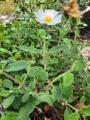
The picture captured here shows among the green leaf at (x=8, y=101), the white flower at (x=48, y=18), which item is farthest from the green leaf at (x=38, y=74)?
the white flower at (x=48, y=18)

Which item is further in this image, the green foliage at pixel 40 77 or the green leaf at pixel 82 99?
the green leaf at pixel 82 99

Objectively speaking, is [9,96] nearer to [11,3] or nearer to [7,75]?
[7,75]

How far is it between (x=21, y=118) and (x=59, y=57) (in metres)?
0.46

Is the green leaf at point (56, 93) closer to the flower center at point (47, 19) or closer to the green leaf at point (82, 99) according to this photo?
the green leaf at point (82, 99)

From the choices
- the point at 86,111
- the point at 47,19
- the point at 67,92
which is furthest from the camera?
the point at 47,19

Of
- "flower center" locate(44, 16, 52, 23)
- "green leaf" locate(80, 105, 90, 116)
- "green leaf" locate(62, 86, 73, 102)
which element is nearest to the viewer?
"green leaf" locate(80, 105, 90, 116)

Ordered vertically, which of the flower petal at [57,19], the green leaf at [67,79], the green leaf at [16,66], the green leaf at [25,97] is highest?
the flower petal at [57,19]

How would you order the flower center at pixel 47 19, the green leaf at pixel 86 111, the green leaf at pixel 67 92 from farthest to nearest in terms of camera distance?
1. the flower center at pixel 47 19
2. the green leaf at pixel 67 92
3. the green leaf at pixel 86 111

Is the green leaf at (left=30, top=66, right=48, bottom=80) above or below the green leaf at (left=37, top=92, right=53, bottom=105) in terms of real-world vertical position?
above

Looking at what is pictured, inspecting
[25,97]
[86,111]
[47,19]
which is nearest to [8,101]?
[25,97]

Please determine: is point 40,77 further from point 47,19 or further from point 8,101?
point 47,19

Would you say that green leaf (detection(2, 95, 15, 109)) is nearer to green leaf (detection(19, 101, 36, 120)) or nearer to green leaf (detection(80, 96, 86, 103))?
green leaf (detection(19, 101, 36, 120))

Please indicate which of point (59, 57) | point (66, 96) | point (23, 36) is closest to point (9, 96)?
point (66, 96)

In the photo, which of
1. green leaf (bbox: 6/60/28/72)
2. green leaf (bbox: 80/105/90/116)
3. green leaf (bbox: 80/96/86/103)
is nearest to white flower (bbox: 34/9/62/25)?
green leaf (bbox: 6/60/28/72)
